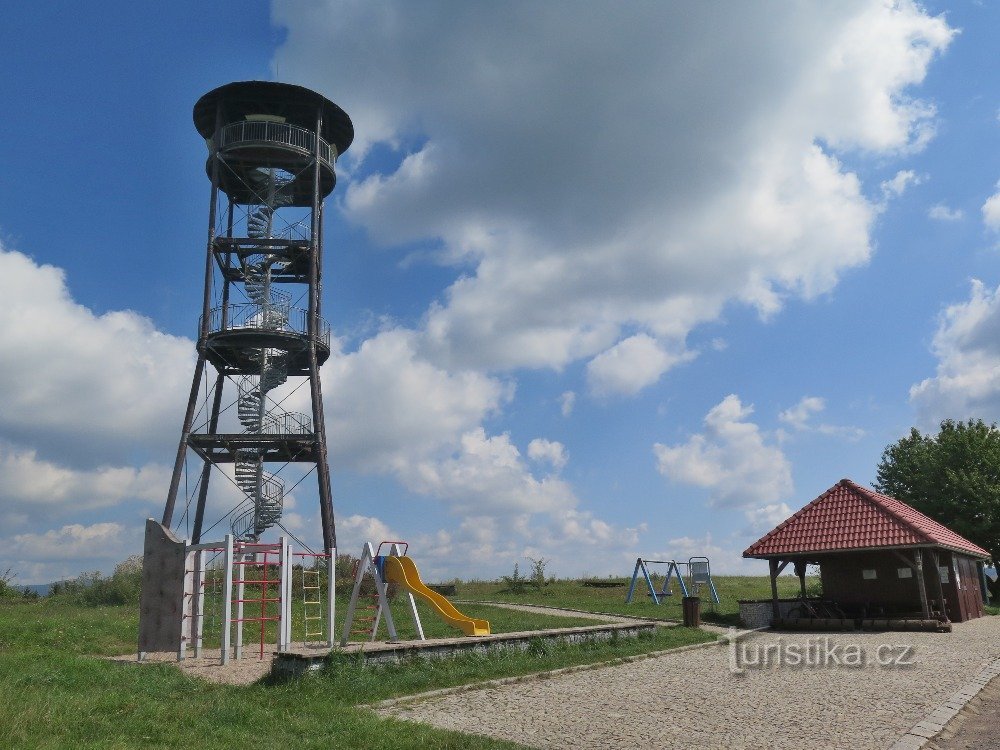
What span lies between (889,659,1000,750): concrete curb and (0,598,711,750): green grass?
12.5 ft

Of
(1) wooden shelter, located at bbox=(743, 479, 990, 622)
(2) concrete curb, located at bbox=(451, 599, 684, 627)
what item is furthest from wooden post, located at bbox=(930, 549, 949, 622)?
(2) concrete curb, located at bbox=(451, 599, 684, 627)

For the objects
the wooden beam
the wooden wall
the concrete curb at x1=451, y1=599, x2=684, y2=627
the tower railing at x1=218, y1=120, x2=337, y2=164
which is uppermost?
the tower railing at x1=218, y1=120, x2=337, y2=164

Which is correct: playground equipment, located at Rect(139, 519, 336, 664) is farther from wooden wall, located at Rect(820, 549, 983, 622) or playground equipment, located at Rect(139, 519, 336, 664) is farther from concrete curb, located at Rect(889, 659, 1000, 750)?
wooden wall, located at Rect(820, 549, 983, 622)

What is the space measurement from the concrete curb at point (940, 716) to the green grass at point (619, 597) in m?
11.7

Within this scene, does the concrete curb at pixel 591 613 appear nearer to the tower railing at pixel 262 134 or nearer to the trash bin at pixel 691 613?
the trash bin at pixel 691 613

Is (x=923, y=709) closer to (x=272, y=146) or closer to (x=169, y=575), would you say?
(x=169, y=575)

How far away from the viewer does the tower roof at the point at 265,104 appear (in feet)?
101

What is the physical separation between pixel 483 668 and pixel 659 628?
817 cm

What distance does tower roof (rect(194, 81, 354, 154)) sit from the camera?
101 feet

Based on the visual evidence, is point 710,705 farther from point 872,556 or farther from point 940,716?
point 872,556

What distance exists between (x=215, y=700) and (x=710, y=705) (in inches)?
233

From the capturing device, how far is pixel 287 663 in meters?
11.3

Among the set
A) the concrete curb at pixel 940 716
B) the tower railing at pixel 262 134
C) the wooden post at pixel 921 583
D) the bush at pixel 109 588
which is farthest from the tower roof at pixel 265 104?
the concrete curb at pixel 940 716

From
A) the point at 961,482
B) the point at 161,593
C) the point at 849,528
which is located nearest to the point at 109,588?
the point at 161,593
